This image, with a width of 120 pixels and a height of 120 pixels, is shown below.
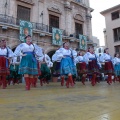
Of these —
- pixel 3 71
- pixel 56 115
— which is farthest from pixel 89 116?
pixel 3 71

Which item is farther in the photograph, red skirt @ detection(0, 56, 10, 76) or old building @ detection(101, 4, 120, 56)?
old building @ detection(101, 4, 120, 56)

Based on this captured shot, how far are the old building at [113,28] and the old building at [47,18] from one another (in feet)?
16.6

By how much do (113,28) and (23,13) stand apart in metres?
13.3

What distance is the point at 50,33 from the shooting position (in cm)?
1545

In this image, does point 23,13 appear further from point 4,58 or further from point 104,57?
point 4,58

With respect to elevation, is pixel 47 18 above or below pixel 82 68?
above

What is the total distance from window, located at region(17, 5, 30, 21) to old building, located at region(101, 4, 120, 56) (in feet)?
42.2

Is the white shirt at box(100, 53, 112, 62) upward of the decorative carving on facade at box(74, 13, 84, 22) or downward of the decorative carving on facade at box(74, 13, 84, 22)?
downward

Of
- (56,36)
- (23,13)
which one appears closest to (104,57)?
(56,36)

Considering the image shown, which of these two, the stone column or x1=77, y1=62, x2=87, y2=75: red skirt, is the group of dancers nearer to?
x1=77, y1=62, x2=87, y2=75: red skirt

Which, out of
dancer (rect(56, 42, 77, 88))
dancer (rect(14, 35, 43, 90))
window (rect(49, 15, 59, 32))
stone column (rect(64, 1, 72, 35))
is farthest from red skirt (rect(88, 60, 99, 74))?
stone column (rect(64, 1, 72, 35))

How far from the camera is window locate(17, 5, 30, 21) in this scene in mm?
14705

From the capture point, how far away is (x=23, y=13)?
1502 centimetres

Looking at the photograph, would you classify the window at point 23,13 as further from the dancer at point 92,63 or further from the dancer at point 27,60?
the dancer at point 27,60
